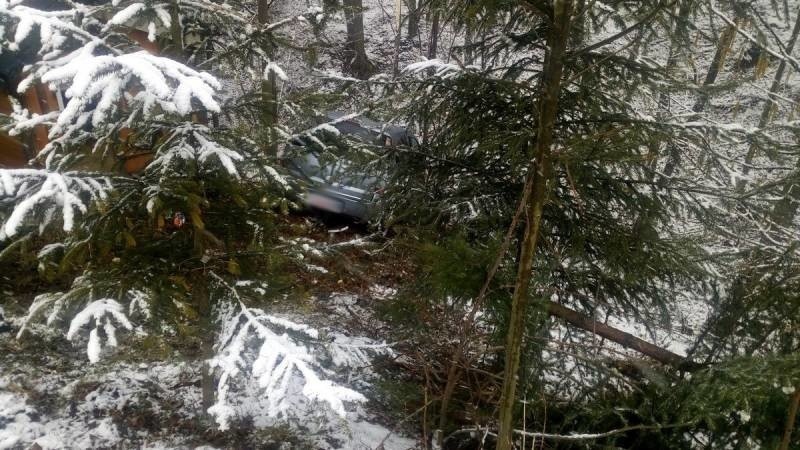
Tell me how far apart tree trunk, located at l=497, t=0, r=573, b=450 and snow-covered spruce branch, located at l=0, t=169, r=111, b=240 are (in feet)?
8.56

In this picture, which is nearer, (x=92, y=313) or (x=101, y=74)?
(x=101, y=74)

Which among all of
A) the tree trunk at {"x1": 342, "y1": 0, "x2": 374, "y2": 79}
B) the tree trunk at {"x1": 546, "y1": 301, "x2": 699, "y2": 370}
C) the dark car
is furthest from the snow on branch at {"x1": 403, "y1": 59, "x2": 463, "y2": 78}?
the tree trunk at {"x1": 342, "y1": 0, "x2": 374, "y2": 79}

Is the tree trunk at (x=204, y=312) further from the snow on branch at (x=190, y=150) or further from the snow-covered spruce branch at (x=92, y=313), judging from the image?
the snow on branch at (x=190, y=150)

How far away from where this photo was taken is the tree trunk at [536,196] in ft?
8.36

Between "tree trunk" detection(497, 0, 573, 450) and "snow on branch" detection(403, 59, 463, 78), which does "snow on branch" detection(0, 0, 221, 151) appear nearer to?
"tree trunk" detection(497, 0, 573, 450)

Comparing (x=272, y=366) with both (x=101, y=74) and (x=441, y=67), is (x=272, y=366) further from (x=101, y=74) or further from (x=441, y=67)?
(x=441, y=67)

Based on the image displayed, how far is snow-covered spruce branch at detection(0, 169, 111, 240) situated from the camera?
2.74 meters

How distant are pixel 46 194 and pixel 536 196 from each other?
2.89m

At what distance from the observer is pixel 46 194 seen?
9.34ft

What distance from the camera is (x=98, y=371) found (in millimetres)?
5621

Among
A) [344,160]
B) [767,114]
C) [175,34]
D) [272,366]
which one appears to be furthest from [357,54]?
[272,366]

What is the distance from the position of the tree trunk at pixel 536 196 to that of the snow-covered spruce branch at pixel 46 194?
261 centimetres

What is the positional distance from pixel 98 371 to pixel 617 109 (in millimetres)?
6517

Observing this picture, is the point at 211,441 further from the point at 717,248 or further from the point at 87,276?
the point at 717,248
